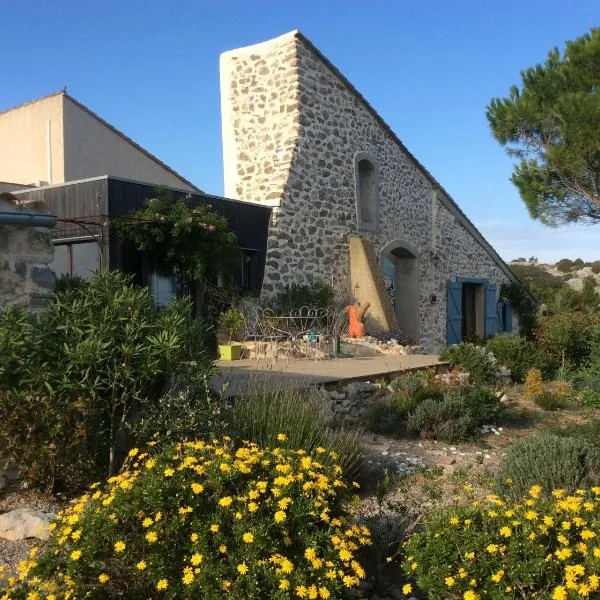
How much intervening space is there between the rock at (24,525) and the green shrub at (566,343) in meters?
8.98

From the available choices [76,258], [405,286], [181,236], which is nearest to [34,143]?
[76,258]

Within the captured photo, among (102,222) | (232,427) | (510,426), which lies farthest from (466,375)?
(102,222)

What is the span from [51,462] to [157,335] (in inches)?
42.9

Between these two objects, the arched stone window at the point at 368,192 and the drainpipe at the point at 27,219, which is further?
the arched stone window at the point at 368,192

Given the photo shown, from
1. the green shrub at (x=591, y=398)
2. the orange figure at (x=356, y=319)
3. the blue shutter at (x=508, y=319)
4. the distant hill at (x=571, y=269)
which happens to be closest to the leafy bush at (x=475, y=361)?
the green shrub at (x=591, y=398)

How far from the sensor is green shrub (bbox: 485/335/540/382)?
33.8ft

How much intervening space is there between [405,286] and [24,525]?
46.0 feet

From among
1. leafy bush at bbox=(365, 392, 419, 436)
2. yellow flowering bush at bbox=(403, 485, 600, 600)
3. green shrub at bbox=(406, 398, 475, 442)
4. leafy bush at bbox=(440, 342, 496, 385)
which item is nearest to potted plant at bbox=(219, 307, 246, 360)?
leafy bush at bbox=(440, 342, 496, 385)

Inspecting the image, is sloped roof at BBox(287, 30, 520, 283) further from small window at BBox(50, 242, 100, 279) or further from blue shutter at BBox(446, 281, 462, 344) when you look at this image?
small window at BBox(50, 242, 100, 279)

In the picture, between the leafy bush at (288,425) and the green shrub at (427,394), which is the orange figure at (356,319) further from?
the leafy bush at (288,425)

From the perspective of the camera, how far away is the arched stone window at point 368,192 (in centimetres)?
1508

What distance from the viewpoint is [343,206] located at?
14.2 m

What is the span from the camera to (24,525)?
3.70 m

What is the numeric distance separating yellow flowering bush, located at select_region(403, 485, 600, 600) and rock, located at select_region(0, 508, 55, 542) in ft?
7.31
